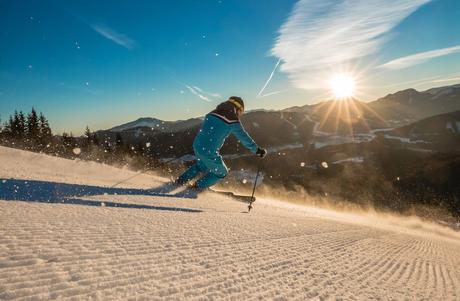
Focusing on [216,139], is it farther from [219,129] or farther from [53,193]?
[53,193]

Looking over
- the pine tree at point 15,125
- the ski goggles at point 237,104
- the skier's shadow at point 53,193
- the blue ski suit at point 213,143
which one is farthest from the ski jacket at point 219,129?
the pine tree at point 15,125

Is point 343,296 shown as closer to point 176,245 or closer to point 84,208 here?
point 176,245

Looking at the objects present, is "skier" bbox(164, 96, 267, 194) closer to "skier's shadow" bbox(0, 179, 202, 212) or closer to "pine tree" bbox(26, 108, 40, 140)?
"skier's shadow" bbox(0, 179, 202, 212)

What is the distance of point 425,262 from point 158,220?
4.34 metres

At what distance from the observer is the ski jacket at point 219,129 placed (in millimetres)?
8789

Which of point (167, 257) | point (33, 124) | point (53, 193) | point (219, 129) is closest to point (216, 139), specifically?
point (219, 129)

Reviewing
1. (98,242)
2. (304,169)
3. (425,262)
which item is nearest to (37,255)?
(98,242)

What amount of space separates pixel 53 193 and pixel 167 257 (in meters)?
3.20

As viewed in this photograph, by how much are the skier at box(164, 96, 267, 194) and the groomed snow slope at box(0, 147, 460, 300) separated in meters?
3.00

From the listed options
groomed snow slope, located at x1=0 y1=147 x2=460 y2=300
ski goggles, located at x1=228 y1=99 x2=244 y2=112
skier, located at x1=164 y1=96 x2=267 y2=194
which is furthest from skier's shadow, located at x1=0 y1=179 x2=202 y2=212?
ski goggles, located at x1=228 y1=99 x2=244 y2=112

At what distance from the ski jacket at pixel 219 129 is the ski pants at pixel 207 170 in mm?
191

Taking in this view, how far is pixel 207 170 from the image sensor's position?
988 centimetres

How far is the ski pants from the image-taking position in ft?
30.5

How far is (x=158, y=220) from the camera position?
4.70 meters
